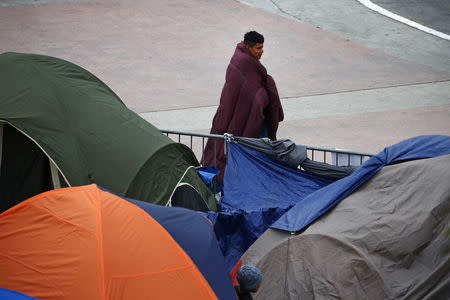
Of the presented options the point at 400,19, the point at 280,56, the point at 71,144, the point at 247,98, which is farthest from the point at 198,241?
the point at 400,19

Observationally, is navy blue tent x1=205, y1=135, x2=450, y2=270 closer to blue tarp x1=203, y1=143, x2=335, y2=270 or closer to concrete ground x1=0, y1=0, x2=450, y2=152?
blue tarp x1=203, y1=143, x2=335, y2=270

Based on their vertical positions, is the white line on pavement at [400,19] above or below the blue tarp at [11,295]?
above

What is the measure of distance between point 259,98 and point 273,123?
1.43ft

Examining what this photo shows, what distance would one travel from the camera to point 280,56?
15469mm

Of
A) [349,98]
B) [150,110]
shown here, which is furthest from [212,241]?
[349,98]

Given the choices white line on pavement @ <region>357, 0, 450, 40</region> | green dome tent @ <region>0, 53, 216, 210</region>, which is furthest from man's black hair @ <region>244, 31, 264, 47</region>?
white line on pavement @ <region>357, 0, 450, 40</region>

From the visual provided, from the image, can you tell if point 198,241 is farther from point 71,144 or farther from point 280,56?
point 280,56

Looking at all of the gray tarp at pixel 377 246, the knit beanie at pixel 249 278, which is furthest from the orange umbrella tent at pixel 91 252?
the gray tarp at pixel 377 246

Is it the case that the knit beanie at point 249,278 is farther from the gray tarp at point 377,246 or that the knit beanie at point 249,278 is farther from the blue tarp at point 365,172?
the blue tarp at point 365,172

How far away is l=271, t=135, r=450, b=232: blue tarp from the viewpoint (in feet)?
22.1

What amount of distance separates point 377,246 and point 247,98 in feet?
11.7

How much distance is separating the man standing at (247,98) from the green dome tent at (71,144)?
5.76 ft

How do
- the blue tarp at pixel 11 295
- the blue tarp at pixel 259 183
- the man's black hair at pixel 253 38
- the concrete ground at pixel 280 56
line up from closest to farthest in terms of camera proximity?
the blue tarp at pixel 11 295 < the blue tarp at pixel 259 183 < the man's black hair at pixel 253 38 < the concrete ground at pixel 280 56

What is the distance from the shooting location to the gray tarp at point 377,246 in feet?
19.7
